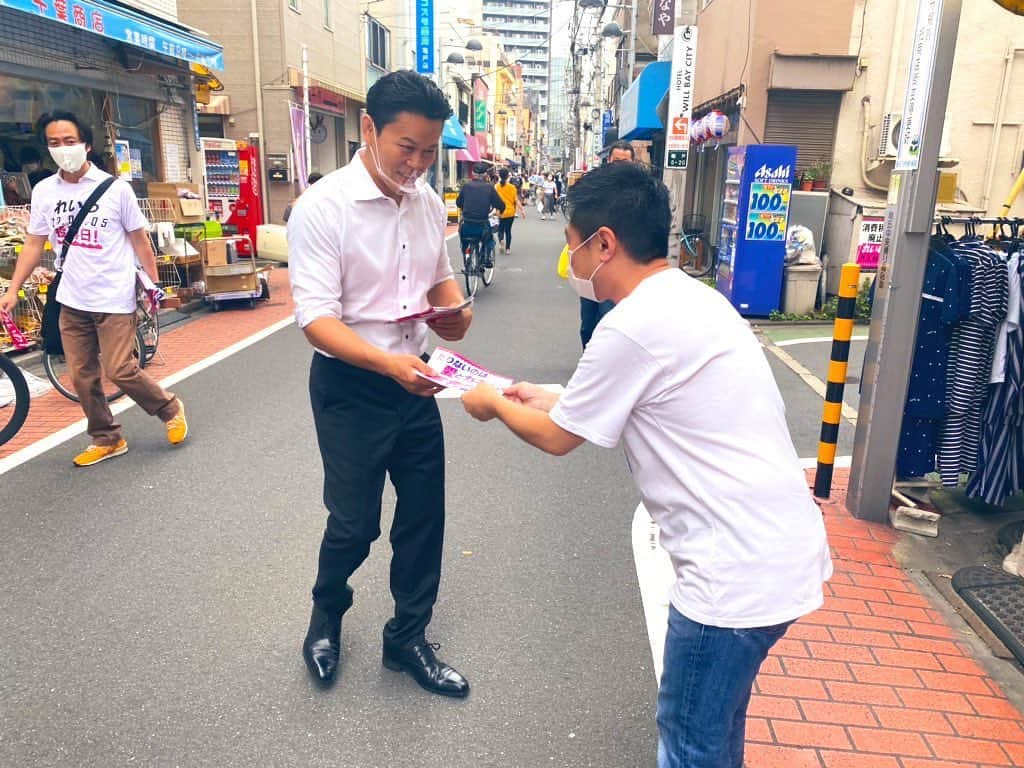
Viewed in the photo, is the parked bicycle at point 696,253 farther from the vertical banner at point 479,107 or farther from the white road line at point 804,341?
the vertical banner at point 479,107

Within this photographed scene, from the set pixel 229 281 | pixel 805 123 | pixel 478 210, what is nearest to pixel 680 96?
pixel 805 123

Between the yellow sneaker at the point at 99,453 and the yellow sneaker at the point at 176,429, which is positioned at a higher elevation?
the yellow sneaker at the point at 176,429

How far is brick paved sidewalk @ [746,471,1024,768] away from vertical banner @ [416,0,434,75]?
97.3 ft

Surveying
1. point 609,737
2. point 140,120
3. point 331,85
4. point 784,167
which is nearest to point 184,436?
point 609,737

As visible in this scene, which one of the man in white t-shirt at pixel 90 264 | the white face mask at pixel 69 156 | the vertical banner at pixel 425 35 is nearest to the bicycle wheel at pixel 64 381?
the man in white t-shirt at pixel 90 264

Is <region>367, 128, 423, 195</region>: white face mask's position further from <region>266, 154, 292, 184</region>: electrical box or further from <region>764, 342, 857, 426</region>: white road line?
<region>266, 154, 292, 184</region>: electrical box

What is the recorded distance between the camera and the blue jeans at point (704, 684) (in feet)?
5.74

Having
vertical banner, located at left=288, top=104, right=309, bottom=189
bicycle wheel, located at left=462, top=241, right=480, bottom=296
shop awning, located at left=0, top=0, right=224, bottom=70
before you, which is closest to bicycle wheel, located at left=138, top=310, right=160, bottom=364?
shop awning, located at left=0, top=0, right=224, bottom=70

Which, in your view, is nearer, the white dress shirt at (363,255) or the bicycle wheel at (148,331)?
the white dress shirt at (363,255)

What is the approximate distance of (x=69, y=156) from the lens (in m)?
4.80

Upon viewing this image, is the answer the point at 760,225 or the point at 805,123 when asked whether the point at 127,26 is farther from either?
the point at 805,123

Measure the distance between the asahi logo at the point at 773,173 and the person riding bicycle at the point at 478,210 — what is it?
4372 millimetres

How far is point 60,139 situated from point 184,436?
2.00 metres

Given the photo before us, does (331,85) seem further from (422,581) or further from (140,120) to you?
(422,581)
